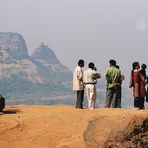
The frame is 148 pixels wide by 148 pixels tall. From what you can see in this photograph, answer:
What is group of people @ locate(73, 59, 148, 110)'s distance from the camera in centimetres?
1611

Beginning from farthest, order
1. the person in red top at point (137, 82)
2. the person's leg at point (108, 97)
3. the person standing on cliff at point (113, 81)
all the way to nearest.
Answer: the person's leg at point (108, 97) → the person standing on cliff at point (113, 81) → the person in red top at point (137, 82)

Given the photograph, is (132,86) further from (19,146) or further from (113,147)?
(113,147)

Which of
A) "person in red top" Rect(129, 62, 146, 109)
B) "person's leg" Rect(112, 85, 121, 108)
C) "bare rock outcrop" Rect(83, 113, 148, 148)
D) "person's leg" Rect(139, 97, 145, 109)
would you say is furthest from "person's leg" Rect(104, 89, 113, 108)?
"bare rock outcrop" Rect(83, 113, 148, 148)

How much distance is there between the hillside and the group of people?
1.57 m

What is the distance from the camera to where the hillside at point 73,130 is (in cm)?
868

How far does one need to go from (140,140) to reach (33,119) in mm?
5471

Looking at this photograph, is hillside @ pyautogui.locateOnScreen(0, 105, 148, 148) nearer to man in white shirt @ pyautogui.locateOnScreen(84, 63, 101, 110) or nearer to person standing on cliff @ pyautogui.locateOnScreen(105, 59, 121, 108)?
man in white shirt @ pyautogui.locateOnScreen(84, 63, 101, 110)

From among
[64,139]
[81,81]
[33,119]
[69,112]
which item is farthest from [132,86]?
[64,139]

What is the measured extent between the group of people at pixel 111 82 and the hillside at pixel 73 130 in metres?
1.57

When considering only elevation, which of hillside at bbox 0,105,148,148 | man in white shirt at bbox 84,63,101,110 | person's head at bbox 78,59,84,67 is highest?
person's head at bbox 78,59,84,67

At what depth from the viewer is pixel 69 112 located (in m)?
14.7

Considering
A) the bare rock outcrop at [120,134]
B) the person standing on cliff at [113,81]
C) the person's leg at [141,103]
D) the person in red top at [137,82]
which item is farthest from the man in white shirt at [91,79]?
the bare rock outcrop at [120,134]

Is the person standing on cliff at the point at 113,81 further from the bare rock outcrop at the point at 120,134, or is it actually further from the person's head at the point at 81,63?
the bare rock outcrop at the point at 120,134

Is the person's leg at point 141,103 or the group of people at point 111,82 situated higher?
the group of people at point 111,82
